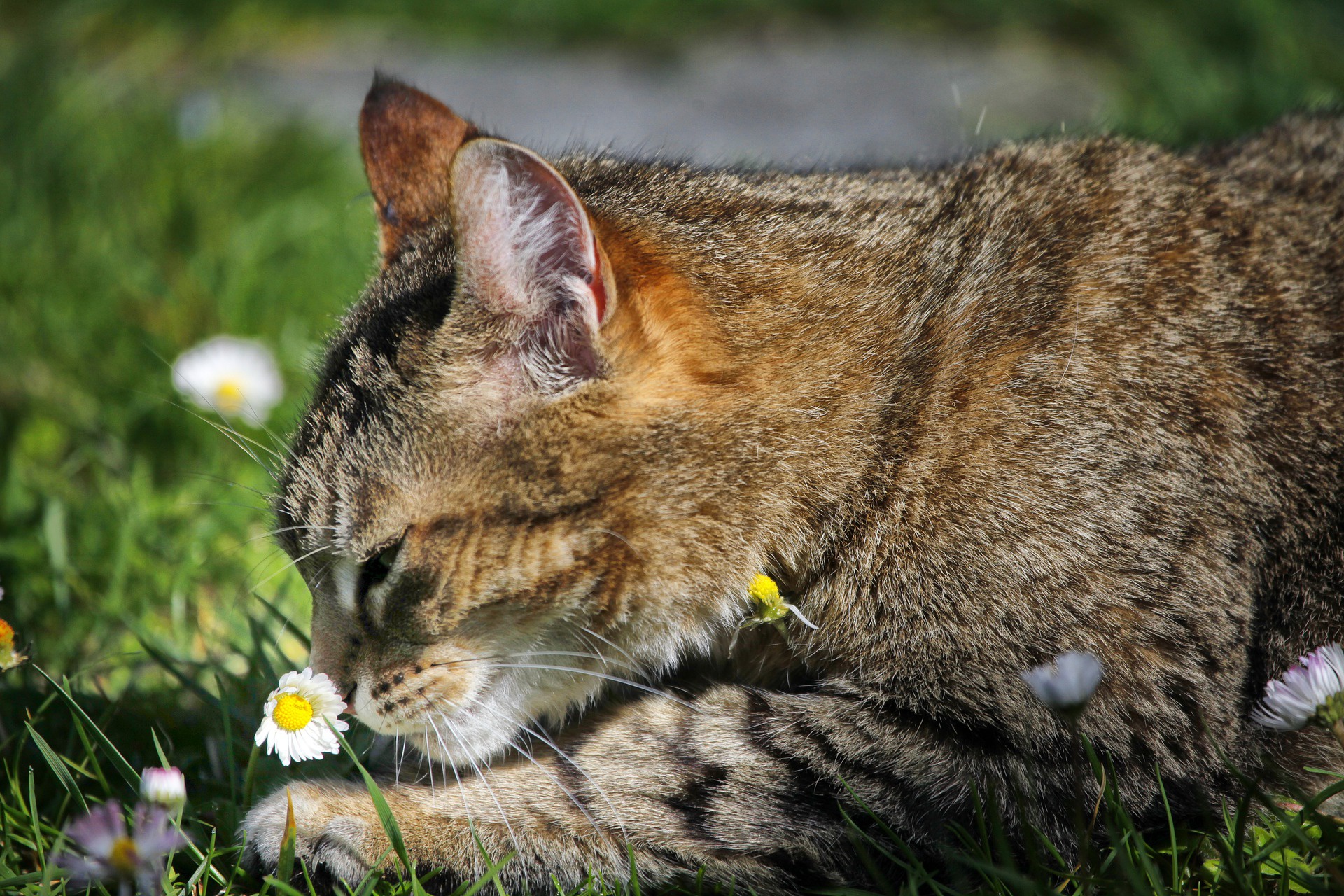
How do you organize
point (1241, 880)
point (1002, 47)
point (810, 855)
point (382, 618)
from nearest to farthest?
point (1241, 880) < point (810, 855) < point (382, 618) < point (1002, 47)

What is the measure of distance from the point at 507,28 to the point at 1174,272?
6597mm

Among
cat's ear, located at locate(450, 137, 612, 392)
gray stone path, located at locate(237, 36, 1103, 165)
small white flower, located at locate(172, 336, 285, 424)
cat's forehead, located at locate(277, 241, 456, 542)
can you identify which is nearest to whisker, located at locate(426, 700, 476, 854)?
cat's forehead, located at locate(277, 241, 456, 542)

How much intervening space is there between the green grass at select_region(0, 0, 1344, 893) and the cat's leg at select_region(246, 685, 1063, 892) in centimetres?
8

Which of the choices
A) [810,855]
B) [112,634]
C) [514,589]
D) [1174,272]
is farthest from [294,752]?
[1174,272]

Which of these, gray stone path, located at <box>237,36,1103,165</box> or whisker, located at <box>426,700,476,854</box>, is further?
gray stone path, located at <box>237,36,1103,165</box>

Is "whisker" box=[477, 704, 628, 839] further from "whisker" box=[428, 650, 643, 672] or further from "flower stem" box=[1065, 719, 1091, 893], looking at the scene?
"flower stem" box=[1065, 719, 1091, 893]

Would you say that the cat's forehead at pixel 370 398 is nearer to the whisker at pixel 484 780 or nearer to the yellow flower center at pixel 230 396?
the whisker at pixel 484 780

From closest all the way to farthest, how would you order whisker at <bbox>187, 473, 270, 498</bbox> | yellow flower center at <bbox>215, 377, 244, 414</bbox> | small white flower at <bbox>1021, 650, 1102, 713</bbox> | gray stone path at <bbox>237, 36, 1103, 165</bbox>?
small white flower at <bbox>1021, 650, 1102, 713</bbox>
whisker at <bbox>187, 473, 270, 498</bbox>
yellow flower center at <bbox>215, 377, 244, 414</bbox>
gray stone path at <bbox>237, 36, 1103, 165</bbox>

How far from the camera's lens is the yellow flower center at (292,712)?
6.17 ft

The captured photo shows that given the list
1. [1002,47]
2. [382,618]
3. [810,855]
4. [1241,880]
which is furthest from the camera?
[1002,47]

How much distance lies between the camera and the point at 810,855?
183 cm

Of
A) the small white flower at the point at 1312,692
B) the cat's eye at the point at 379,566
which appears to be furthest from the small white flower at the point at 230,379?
the small white flower at the point at 1312,692

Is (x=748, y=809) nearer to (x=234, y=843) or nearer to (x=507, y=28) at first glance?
(x=234, y=843)

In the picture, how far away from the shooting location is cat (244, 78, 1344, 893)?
1.85 metres
